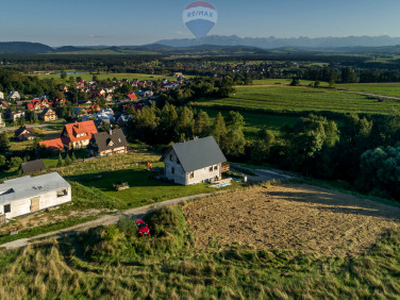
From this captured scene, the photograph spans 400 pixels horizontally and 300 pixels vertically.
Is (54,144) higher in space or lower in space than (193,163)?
lower

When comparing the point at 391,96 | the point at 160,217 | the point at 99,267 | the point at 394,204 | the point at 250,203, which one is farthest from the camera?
the point at 391,96

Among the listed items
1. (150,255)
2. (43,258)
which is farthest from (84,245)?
(150,255)

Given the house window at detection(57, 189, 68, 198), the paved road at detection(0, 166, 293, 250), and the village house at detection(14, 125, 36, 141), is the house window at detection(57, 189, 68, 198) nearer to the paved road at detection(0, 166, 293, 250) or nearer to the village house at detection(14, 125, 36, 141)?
the paved road at detection(0, 166, 293, 250)

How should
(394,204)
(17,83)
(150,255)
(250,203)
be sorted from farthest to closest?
(17,83) → (394,204) → (250,203) → (150,255)

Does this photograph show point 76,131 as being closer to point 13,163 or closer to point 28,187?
point 13,163

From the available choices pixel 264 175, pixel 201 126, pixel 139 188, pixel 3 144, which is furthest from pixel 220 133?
pixel 3 144

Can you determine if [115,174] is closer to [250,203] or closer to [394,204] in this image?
[250,203]

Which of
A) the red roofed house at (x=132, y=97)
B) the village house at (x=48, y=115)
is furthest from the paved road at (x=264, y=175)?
the red roofed house at (x=132, y=97)

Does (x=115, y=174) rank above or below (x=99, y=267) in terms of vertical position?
below
